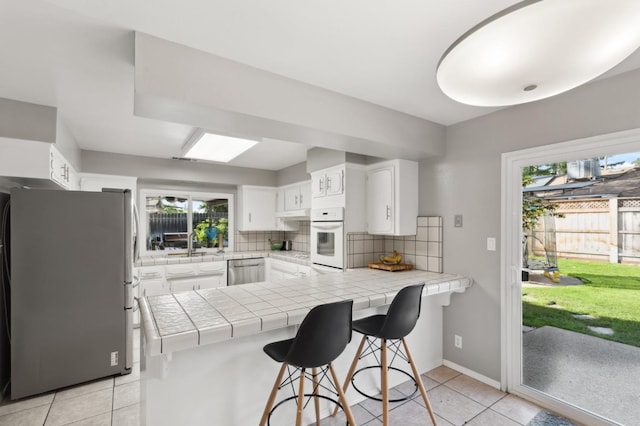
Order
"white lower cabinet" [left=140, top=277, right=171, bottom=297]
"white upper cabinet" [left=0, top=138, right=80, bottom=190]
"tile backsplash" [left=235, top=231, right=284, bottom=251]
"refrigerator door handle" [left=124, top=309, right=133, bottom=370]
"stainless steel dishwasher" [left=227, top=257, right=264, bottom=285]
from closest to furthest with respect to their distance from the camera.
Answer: "white upper cabinet" [left=0, top=138, right=80, bottom=190], "refrigerator door handle" [left=124, top=309, right=133, bottom=370], "white lower cabinet" [left=140, top=277, right=171, bottom=297], "stainless steel dishwasher" [left=227, top=257, right=264, bottom=285], "tile backsplash" [left=235, top=231, right=284, bottom=251]

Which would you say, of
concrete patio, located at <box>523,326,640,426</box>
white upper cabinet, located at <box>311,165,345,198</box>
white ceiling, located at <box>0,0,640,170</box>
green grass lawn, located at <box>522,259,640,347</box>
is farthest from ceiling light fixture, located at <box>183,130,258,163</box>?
concrete patio, located at <box>523,326,640,426</box>

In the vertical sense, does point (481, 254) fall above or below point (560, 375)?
above

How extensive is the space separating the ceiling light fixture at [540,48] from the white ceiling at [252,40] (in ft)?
1.56

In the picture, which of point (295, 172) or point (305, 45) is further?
point (295, 172)

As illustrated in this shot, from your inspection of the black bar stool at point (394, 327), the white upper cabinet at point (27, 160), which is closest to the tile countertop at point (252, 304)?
the black bar stool at point (394, 327)

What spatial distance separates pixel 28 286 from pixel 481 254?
3.68 m

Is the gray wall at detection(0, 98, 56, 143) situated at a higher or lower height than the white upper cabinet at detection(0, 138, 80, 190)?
higher

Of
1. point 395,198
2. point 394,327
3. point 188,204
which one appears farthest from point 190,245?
point 394,327

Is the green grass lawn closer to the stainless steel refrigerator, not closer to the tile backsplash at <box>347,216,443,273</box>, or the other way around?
the tile backsplash at <box>347,216,443,273</box>

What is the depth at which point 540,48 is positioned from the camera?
0.93 meters

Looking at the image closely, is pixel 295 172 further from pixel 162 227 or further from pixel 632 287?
pixel 632 287

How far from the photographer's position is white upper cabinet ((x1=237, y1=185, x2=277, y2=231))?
5.02 metres

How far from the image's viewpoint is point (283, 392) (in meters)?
1.96

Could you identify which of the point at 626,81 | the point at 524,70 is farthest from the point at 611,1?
the point at 626,81
